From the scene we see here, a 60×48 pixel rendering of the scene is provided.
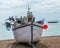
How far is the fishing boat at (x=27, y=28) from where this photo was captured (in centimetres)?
1716

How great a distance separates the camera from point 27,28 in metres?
17.1

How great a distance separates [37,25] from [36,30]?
0.36m

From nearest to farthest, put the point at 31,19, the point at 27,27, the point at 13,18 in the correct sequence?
the point at 27,27 → the point at 31,19 → the point at 13,18

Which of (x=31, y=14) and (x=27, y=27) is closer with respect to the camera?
(x=27, y=27)

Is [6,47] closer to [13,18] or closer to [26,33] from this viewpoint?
[26,33]

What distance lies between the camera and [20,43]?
18.3 meters

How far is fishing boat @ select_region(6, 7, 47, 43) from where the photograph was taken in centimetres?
1716

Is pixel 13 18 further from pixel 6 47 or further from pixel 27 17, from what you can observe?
pixel 6 47

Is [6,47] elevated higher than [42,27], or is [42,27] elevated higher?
[42,27]

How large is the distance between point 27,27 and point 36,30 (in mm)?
764

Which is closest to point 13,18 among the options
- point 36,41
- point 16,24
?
point 16,24

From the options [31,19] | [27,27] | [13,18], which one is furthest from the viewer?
[13,18]

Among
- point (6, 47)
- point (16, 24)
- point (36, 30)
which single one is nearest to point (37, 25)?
point (36, 30)

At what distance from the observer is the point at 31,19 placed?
1822 centimetres
